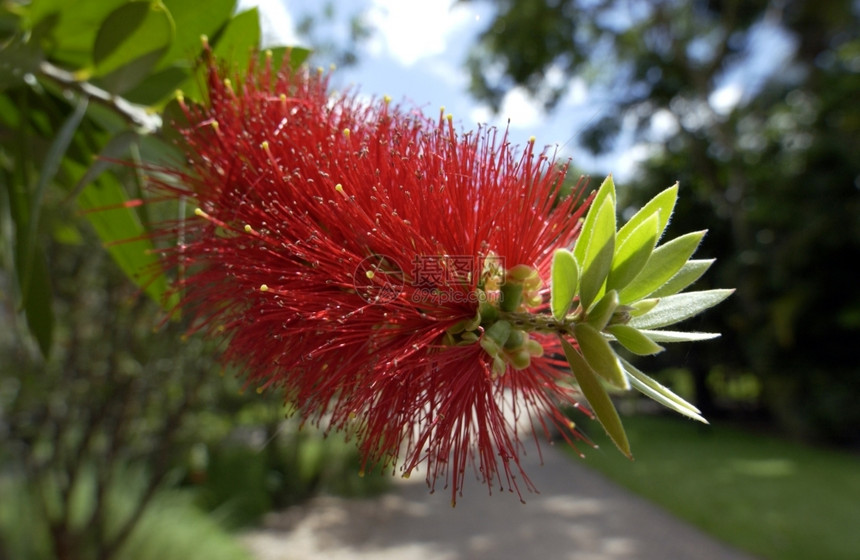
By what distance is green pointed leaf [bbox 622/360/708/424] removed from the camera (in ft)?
1.70

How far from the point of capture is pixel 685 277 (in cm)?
60

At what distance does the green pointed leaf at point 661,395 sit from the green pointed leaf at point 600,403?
34mm

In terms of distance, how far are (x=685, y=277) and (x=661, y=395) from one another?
0.45ft

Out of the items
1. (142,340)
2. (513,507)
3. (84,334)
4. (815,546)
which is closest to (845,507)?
(815,546)

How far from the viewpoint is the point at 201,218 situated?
2.68 ft

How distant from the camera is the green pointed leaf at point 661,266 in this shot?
1.84 feet

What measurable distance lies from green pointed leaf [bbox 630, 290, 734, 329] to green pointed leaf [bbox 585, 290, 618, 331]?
5 cm

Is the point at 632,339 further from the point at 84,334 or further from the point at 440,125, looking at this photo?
the point at 84,334

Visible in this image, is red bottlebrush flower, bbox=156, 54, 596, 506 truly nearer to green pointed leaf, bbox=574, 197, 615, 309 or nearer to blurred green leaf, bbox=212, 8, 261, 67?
green pointed leaf, bbox=574, 197, 615, 309

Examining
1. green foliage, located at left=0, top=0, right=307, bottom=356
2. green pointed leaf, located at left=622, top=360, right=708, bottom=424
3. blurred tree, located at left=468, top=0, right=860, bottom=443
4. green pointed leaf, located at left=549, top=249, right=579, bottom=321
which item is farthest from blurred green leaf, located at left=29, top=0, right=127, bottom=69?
blurred tree, located at left=468, top=0, right=860, bottom=443

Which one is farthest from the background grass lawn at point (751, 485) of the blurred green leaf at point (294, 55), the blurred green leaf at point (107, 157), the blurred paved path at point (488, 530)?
the blurred green leaf at point (107, 157)

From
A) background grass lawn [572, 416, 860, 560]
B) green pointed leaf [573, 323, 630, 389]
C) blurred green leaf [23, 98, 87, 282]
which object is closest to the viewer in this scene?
green pointed leaf [573, 323, 630, 389]

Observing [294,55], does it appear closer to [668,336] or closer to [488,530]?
[668,336]

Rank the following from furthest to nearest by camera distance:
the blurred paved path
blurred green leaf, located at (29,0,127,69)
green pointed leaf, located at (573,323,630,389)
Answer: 1. the blurred paved path
2. blurred green leaf, located at (29,0,127,69)
3. green pointed leaf, located at (573,323,630,389)
